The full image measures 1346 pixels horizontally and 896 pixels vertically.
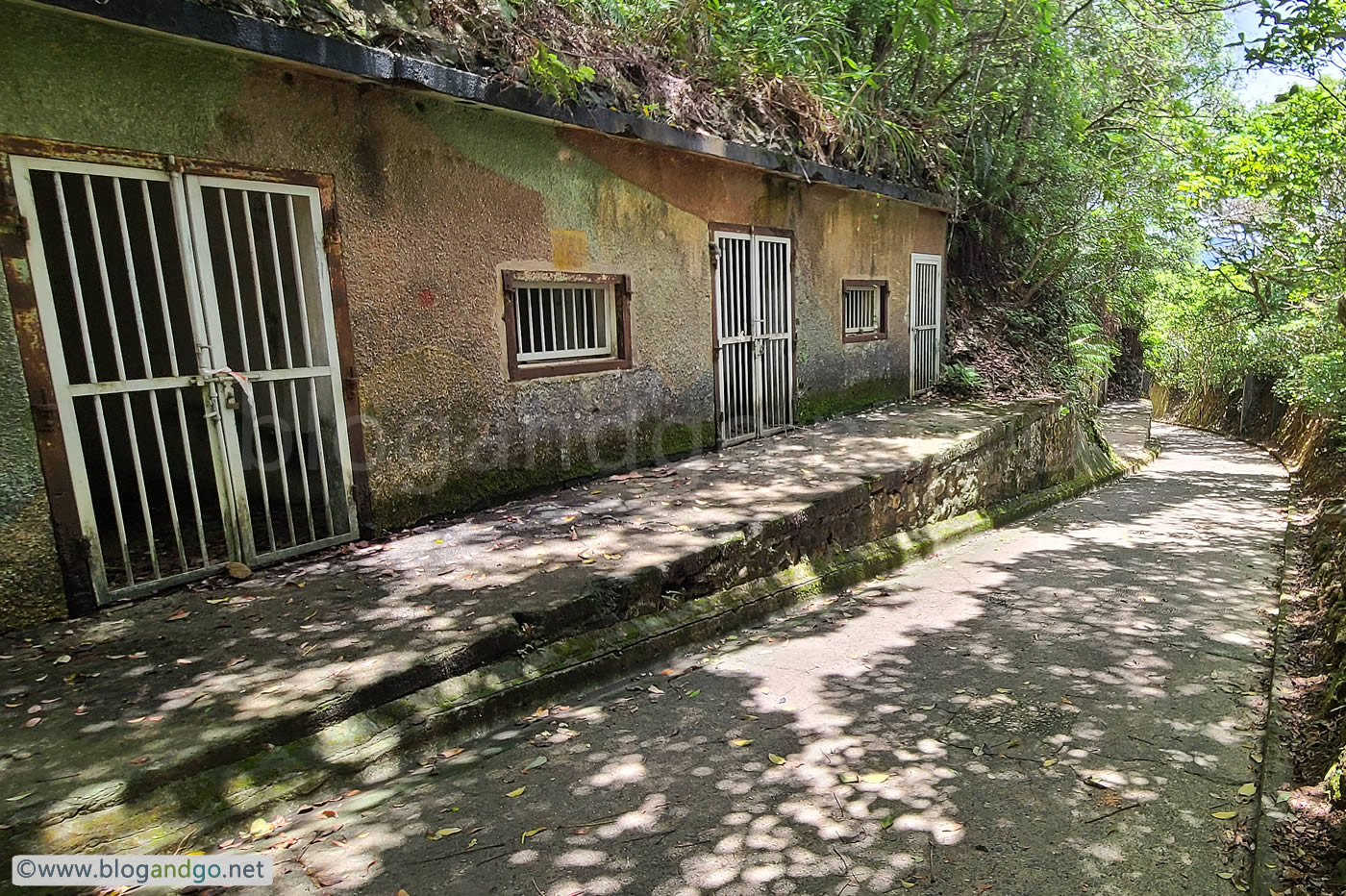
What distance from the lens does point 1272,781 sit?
327 cm

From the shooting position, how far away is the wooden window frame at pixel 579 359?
5.90 metres

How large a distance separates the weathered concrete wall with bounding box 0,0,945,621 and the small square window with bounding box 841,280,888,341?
6.41 feet

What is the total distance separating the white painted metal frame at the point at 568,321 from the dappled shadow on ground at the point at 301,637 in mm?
1230

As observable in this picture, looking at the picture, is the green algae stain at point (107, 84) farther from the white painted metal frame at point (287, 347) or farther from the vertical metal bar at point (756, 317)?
the vertical metal bar at point (756, 317)

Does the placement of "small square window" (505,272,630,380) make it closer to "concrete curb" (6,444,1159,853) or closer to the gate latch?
"concrete curb" (6,444,1159,853)

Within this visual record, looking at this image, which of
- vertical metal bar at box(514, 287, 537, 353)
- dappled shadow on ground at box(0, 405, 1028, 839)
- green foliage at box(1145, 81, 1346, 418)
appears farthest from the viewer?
green foliage at box(1145, 81, 1346, 418)

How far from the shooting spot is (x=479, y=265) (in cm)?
567

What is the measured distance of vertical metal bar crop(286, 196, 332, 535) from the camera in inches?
185

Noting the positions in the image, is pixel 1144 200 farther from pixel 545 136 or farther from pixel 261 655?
pixel 261 655

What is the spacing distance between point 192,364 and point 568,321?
3018 millimetres

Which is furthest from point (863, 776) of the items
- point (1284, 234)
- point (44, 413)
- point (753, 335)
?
point (1284, 234)

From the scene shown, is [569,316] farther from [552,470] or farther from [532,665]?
[532,665]

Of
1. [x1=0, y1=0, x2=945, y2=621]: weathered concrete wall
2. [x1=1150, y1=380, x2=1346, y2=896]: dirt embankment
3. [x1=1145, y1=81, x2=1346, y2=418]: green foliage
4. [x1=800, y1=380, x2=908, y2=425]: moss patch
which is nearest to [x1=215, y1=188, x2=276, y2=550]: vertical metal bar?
[x1=0, y1=0, x2=945, y2=621]: weathered concrete wall
